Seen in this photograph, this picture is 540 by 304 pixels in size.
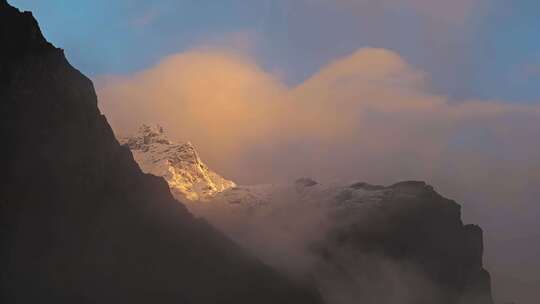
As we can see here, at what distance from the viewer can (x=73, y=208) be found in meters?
109

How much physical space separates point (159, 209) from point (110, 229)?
1900cm

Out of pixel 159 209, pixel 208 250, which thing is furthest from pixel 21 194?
pixel 208 250

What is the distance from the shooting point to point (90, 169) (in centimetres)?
11619

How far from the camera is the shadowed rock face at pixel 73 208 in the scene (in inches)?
3910

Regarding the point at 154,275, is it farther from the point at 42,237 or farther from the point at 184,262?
the point at 42,237

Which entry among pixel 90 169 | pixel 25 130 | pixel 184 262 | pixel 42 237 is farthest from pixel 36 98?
pixel 184 262

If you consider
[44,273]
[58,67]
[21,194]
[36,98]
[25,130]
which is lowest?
[44,273]

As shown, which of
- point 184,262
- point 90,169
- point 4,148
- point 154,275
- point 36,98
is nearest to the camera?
point 4,148

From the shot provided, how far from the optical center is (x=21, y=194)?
99.8 metres

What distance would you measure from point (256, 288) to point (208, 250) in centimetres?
1602

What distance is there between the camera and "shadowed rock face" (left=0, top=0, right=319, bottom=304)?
9931 cm

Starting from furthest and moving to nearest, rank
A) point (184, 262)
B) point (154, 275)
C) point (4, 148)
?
point (184, 262) < point (154, 275) < point (4, 148)

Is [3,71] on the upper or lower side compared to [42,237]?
upper

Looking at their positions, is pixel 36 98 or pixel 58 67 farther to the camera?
pixel 58 67
